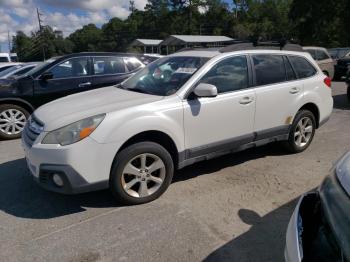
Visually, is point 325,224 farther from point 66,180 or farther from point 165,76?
point 165,76

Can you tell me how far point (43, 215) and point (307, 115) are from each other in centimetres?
405

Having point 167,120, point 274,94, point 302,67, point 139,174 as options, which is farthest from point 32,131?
point 302,67

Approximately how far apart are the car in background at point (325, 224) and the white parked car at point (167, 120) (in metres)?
2.00

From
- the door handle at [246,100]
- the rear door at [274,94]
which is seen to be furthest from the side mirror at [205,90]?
the rear door at [274,94]

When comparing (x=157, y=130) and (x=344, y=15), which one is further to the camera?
(x=344, y=15)

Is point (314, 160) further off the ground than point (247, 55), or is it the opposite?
point (247, 55)

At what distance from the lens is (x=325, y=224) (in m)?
2.15

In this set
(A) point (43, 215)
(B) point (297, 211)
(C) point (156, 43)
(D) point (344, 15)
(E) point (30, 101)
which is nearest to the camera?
(B) point (297, 211)

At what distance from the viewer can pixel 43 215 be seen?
A: 3982 millimetres

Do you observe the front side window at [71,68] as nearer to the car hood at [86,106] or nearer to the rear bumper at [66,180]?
the car hood at [86,106]

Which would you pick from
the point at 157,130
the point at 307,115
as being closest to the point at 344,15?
the point at 307,115

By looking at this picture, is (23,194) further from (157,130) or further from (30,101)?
(30,101)

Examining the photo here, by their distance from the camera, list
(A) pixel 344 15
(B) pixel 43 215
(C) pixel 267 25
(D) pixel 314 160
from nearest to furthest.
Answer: (B) pixel 43 215, (D) pixel 314 160, (A) pixel 344 15, (C) pixel 267 25

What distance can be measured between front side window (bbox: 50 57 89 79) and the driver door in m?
4.13
